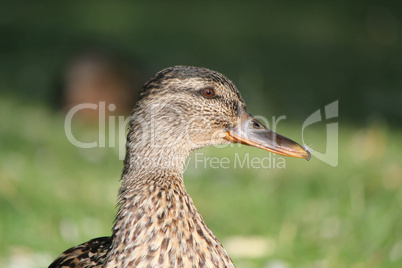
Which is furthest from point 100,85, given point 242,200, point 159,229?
point 159,229

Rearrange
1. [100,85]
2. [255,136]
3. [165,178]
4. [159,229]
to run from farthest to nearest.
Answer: [100,85], [255,136], [165,178], [159,229]

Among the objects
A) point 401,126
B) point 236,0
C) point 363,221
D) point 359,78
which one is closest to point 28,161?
point 363,221

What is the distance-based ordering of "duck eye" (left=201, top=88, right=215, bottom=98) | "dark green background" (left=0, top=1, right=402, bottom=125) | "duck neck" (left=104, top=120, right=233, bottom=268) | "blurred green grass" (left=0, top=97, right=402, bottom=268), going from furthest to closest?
"dark green background" (left=0, top=1, right=402, bottom=125) < "blurred green grass" (left=0, top=97, right=402, bottom=268) < "duck eye" (left=201, top=88, right=215, bottom=98) < "duck neck" (left=104, top=120, right=233, bottom=268)

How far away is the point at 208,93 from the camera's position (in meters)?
2.67

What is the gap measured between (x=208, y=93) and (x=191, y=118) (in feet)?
0.44

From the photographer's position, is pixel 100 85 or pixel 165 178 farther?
pixel 100 85

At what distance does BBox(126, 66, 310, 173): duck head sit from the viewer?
2.59 m

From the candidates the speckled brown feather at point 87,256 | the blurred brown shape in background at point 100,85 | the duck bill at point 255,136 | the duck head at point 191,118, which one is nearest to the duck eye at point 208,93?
the duck head at point 191,118

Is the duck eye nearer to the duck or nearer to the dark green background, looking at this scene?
the duck

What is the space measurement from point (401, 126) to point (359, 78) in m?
1.37

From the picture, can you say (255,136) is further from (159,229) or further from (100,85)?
(100,85)

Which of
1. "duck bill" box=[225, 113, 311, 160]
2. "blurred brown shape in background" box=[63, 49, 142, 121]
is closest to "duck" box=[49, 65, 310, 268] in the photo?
"duck bill" box=[225, 113, 311, 160]

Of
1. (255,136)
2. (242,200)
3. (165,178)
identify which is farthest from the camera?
(242,200)

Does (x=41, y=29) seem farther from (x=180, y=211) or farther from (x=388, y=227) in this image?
(x=180, y=211)
